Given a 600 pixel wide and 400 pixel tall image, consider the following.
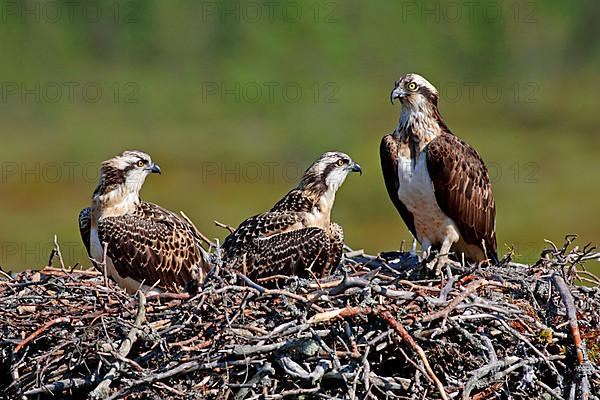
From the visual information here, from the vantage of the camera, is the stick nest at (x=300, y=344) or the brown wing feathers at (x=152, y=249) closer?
the stick nest at (x=300, y=344)

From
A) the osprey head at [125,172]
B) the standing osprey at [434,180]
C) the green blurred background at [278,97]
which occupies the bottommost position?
the osprey head at [125,172]

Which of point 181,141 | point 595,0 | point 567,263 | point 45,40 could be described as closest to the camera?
point 567,263

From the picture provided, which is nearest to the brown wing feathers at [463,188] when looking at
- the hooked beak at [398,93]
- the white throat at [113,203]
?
the hooked beak at [398,93]

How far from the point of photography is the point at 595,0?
67.6 meters

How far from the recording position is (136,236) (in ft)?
29.5

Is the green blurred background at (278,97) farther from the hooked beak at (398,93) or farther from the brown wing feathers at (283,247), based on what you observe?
the brown wing feathers at (283,247)

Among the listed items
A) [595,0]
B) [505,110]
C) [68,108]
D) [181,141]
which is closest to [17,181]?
[181,141]

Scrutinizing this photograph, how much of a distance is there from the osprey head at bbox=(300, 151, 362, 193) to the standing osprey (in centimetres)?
34

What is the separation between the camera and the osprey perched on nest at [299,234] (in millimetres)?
8656

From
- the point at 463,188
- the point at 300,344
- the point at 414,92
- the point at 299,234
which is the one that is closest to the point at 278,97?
the point at 414,92

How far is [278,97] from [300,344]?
5207 cm

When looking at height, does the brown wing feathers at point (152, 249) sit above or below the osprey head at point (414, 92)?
below

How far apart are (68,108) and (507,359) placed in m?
49.8

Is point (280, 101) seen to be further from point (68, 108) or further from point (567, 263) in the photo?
point (567, 263)
